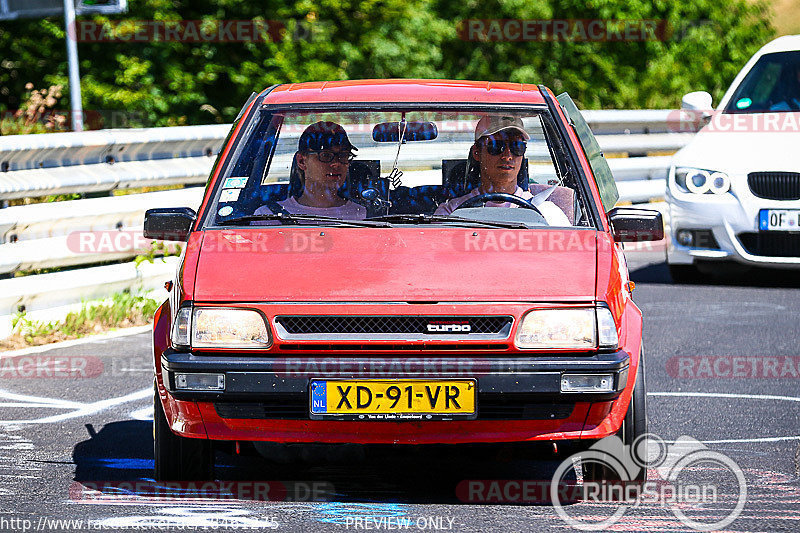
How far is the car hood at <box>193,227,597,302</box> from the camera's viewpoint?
15.9ft

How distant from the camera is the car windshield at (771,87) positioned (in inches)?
447

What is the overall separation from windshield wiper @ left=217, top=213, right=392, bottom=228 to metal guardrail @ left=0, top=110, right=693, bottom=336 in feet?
11.9

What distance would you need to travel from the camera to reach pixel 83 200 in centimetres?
955

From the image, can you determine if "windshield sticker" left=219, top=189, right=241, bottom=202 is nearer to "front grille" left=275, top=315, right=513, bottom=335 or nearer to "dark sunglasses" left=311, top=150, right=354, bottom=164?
"dark sunglasses" left=311, top=150, right=354, bottom=164

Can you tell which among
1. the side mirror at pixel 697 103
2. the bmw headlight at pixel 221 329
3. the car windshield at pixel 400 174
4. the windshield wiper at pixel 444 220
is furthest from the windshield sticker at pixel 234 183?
the side mirror at pixel 697 103

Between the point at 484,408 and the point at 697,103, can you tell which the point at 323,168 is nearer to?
the point at 484,408

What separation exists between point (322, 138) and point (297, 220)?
58cm

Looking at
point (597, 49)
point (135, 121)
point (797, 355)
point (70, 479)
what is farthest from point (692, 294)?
point (597, 49)

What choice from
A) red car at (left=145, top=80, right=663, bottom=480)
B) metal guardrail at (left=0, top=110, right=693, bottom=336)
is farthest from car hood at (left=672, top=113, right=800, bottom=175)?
red car at (left=145, top=80, right=663, bottom=480)

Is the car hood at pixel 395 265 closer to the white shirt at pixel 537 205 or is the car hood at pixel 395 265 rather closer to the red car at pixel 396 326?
the red car at pixel 396 326

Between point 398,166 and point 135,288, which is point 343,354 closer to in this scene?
point 398,166

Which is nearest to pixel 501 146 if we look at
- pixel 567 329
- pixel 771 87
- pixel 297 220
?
pixel 297 220

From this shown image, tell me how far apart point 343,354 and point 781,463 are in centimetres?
204

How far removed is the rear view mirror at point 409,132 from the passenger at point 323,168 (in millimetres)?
137
